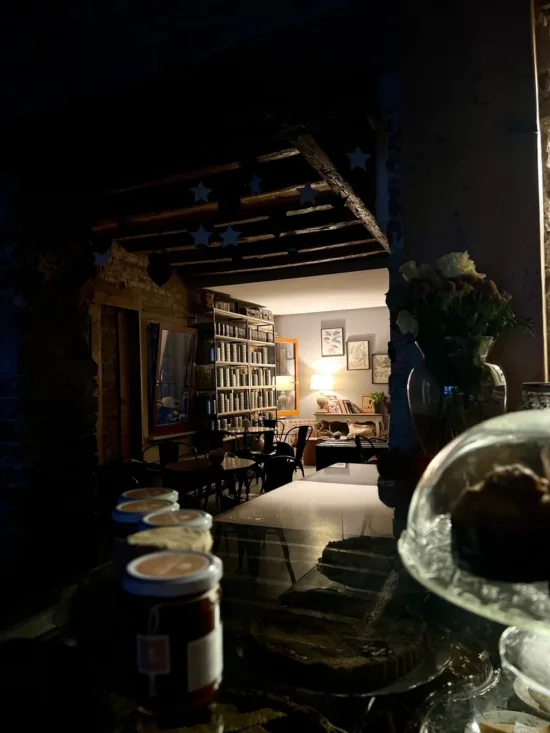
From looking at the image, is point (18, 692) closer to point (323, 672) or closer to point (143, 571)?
point (143, 571)

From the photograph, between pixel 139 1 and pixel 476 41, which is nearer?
pixel 476 41

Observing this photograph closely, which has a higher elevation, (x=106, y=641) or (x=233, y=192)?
(x=233, y=192)

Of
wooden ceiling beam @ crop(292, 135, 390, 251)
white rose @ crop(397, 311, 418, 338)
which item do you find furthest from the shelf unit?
white rose @ crop(397, 311, 418, 338)

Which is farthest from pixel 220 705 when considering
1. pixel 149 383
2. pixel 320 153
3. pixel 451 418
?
pixel 149 383

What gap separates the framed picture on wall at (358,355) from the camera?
10.5 m

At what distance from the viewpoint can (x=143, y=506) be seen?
1.08 metres

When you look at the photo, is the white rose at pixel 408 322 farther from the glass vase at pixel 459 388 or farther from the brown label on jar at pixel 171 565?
the brown label on jar at pixel 171 565

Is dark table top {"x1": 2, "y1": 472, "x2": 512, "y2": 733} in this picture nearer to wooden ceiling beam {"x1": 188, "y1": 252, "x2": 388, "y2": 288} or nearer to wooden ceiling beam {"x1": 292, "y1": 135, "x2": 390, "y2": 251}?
wooden ceiling beam {"x1": 292, "y1": 135, "x2": 390, "y2": 251}

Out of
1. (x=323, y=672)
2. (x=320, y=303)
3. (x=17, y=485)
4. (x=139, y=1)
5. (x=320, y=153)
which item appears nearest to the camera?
(x=323, y=672)

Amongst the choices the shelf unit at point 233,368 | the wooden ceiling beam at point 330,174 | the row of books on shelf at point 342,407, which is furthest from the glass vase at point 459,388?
the row of books on shelf at point 342,407

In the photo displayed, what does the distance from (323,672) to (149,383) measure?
5.80 meters

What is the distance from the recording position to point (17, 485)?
8.25ft

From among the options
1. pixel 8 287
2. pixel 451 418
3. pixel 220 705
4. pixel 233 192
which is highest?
pixel 233 192

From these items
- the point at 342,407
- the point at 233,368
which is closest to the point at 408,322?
the point at 233,368
